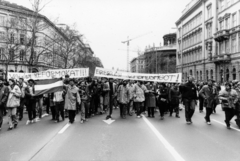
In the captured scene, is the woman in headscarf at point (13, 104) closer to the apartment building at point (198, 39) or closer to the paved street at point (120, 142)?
the paved street at point (120, 142)

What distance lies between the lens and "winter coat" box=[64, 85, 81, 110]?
9.28 metres

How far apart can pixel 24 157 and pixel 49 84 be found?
553 cm

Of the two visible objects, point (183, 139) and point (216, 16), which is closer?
point (183, 139)

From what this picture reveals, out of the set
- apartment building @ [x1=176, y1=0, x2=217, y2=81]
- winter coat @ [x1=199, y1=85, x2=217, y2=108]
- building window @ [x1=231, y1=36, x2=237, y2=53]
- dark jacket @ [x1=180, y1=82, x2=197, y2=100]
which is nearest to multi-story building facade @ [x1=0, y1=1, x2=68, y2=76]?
dark jacket @ [x1=180, y1=82, x2=197, y2=100]

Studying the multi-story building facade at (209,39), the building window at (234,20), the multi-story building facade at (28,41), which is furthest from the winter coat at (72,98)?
the building window at (234,20)

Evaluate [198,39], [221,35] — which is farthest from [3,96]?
[198,39]

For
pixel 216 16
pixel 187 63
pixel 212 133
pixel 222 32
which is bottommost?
pixel 212 133

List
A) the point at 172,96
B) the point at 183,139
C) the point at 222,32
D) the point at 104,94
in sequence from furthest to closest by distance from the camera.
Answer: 1. the point at 222,32
2. the point at 104,94
3. the point at 172,96
4. the point at 183,139

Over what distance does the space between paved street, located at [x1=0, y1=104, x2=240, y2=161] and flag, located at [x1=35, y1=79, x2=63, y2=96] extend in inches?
67.5

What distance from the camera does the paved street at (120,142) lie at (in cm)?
530

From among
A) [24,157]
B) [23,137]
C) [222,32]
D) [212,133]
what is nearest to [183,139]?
[212,133]

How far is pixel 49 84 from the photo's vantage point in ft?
34.1

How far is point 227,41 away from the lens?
41469mm

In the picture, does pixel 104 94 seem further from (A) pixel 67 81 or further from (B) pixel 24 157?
(B) pixel 24 157
